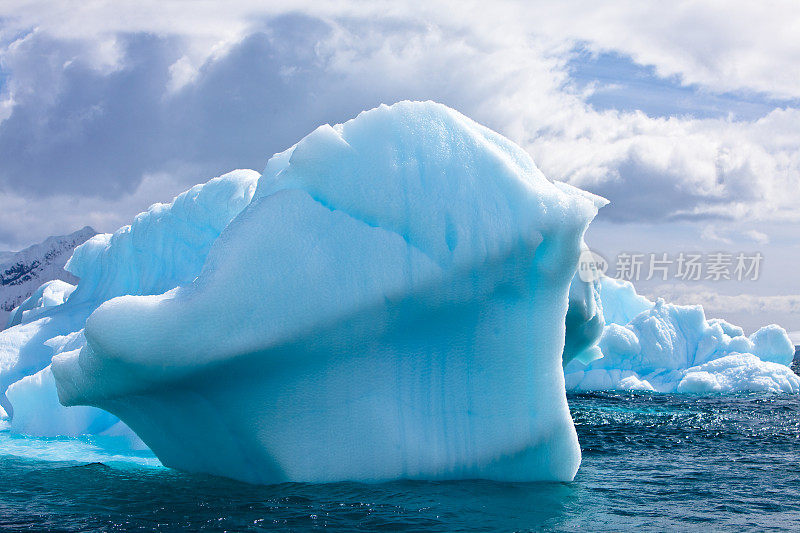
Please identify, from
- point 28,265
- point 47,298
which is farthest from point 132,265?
point 28,265

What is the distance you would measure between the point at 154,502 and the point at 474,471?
13.3 feet

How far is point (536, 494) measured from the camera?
30.2ft

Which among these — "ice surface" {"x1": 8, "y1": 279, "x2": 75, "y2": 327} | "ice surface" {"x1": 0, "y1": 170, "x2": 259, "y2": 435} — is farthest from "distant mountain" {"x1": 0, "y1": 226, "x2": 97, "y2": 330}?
"ice surface" {"x1": 0, "y1": 170, "x2": 259, "y2": 435}

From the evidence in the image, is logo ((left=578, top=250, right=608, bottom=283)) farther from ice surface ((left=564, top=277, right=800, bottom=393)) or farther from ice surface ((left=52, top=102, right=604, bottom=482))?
ice surface ((left=564, top=277, right=800, bottom=393))

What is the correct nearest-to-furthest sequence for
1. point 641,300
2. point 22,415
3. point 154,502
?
point 154,502 < point 22,415 < point 641,300

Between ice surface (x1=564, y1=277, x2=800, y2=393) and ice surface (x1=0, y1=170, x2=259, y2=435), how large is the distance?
17891 mm

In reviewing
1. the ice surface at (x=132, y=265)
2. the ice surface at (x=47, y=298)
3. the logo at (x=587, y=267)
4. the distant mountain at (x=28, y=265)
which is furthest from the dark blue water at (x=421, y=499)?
the distant mountain at (x=28, y=265)

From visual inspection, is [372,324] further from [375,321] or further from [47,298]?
[47,298]

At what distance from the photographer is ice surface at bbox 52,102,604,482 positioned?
8.84 metres

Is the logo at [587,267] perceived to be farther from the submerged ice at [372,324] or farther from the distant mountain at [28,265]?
the distant mountain at [28,265]

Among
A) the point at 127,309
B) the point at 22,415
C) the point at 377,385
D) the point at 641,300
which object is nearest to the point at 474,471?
the point at 377,385

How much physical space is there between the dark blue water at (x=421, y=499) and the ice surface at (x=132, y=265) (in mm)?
5901

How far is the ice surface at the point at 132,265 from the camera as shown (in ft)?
56.5

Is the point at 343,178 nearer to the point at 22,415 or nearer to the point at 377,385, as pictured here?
the point at 377,385
